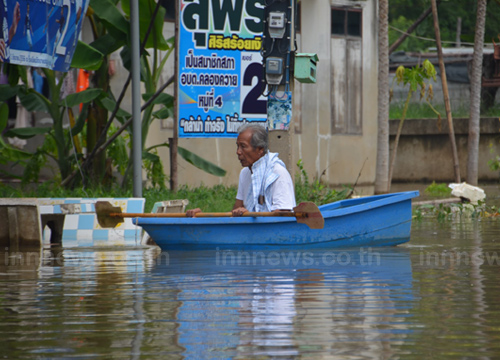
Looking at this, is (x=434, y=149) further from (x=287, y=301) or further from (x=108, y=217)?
(x=287, y=301)

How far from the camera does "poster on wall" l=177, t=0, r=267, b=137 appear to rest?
12945 millimetres

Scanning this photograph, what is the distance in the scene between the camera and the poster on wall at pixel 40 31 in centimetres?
1144

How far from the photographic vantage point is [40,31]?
38.8 ft

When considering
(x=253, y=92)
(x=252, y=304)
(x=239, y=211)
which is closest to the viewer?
(x=252, y=304)

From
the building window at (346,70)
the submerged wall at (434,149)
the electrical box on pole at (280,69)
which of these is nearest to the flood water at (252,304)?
the electrical box on pole at (280,69)

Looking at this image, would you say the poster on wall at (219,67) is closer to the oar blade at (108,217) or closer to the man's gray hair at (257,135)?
the oar blade at (108,217)

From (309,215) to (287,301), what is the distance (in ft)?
10.1

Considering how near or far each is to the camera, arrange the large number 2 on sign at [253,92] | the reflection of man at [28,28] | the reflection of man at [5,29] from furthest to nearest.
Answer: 1. the large number 2 on sign at [253,92]
2. the reflection of man at [28,28]
3. the reflection of man at [5,29]

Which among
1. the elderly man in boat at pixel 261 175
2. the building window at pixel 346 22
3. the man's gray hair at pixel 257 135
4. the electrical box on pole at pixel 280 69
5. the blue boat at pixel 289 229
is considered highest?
the building window at pixel 346 22

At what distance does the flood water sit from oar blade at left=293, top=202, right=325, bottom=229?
338mm

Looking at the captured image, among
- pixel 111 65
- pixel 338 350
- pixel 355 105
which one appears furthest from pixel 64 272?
pixel 355 105

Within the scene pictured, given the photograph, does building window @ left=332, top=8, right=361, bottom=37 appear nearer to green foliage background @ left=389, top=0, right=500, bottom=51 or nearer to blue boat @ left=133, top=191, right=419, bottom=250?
green foliage background @ left=389, top=0, right=500, bottom=51

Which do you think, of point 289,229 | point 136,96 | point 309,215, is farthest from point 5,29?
point 309,215

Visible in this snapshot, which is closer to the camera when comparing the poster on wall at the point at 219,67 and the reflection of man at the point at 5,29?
the reflection of man at the point at 5,29
